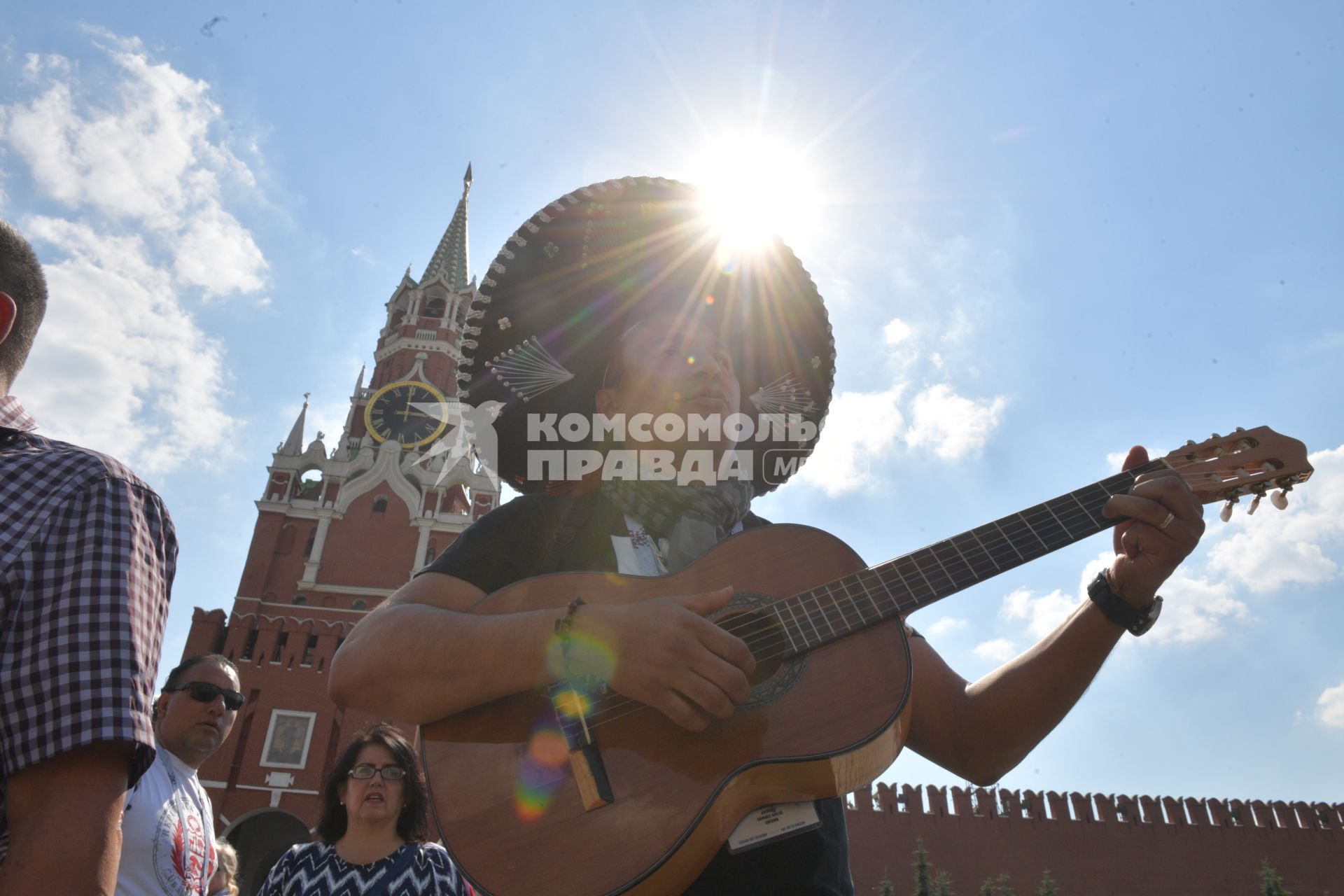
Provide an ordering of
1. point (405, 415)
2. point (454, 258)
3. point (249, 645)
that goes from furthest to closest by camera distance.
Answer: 1. point (454, 258)
2. point (405, 415)
3. point (249, 645)

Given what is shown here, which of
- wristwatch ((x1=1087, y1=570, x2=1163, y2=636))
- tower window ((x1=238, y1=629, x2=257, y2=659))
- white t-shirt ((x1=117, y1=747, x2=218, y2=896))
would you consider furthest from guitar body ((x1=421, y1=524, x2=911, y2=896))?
tower window ((x1=238, y1=629, x2=257, y2=659))

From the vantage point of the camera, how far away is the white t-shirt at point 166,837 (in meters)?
2.87

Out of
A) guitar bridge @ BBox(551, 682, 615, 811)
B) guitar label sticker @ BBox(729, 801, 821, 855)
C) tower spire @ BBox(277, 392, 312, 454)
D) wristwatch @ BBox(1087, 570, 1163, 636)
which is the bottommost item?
guitar label sticker @ BBox(729, 801, 821, 855)

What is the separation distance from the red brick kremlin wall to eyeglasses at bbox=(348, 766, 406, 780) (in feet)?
67.0

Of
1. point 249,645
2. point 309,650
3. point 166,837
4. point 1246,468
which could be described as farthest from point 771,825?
point 249,645

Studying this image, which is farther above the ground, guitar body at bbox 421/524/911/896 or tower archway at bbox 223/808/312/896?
tower archway at bbox 223/808/312/896

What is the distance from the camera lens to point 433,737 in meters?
1.62

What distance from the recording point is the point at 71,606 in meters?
1.26

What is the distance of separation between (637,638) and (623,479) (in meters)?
0.69

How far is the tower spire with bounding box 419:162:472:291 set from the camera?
40156 mm

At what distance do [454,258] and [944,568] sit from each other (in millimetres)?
42814

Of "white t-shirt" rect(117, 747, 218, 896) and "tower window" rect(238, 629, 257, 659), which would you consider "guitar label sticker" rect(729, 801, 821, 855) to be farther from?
"tower window" rect(238, 629, 257, 659)

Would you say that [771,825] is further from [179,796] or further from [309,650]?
[309,650]

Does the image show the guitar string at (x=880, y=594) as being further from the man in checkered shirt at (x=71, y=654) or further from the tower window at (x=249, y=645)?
the tower window at (x=249, y=645)
